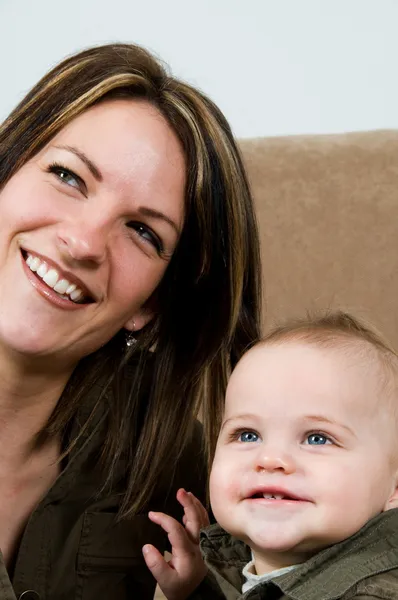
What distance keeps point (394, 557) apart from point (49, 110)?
0.88 meters

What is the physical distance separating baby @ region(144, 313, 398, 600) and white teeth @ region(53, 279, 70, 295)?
312mm

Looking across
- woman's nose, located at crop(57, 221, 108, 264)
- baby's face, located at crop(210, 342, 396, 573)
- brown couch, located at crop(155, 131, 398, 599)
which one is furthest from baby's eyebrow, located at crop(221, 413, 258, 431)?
brown couch, located at crop(155, 131, 398, 599)

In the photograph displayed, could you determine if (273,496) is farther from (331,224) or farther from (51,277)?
(331,224)

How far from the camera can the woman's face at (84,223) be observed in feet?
5.54

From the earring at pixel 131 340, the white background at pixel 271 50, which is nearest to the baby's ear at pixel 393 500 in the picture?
the earring at pixel 131 340

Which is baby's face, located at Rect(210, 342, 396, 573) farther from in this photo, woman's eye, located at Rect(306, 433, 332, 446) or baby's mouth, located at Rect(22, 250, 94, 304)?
baby's mouth, located at Rect(22, 250, 94, 304)

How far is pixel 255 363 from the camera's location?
154cm

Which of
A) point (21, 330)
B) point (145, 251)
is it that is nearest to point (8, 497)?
point (21, 330)

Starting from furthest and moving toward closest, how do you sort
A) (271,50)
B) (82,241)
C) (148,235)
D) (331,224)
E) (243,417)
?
(271,50) → (331,224) → (148,235) → (82,241) → (243,417)

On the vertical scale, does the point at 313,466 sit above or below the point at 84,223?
below

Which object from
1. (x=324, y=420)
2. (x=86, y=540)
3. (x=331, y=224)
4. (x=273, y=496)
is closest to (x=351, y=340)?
(x=324, y=420)

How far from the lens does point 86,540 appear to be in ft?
6.33

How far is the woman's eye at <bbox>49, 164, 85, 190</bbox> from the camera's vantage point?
1721 mm

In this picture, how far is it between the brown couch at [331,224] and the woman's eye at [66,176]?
2.42ft
